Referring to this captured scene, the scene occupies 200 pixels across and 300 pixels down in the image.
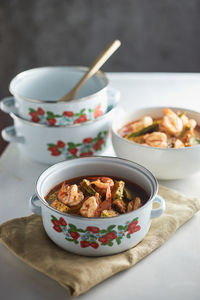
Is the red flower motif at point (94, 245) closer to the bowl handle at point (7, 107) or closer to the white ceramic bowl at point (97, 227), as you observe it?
the white ceramic bowl at point (97, 227)

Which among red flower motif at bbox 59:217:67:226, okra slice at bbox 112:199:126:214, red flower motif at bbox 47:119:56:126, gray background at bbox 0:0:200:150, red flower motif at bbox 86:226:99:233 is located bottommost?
gray background at bbox 0:0:200:150

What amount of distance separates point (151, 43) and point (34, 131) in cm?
200

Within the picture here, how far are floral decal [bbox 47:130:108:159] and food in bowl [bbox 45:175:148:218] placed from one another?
7.9 inches

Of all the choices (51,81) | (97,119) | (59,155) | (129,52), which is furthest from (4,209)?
(129,52)

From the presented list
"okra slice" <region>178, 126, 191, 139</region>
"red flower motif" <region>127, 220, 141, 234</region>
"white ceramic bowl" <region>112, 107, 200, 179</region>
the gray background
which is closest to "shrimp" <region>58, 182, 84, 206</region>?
"red flower motif" <region>127, 220, 141, 234</region>

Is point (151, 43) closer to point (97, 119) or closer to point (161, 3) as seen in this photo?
point (161, 3)

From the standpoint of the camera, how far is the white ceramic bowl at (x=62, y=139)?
1076 millimetres

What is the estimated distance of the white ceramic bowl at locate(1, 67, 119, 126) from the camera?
1057 millimetres

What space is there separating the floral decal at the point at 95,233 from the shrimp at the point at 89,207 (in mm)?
33

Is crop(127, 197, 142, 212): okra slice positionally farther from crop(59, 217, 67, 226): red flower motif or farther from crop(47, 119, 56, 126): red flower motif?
crop(47, 119, 56, 126): red flower motif

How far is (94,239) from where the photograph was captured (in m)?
0.77

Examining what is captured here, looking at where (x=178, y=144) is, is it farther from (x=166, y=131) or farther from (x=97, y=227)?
(x=97, y=227)

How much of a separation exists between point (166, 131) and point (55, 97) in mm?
370

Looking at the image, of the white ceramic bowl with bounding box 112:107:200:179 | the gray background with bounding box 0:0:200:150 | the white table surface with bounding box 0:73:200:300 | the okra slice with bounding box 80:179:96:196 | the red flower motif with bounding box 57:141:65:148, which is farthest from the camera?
the gray background with bounding box 0:0:200:150
